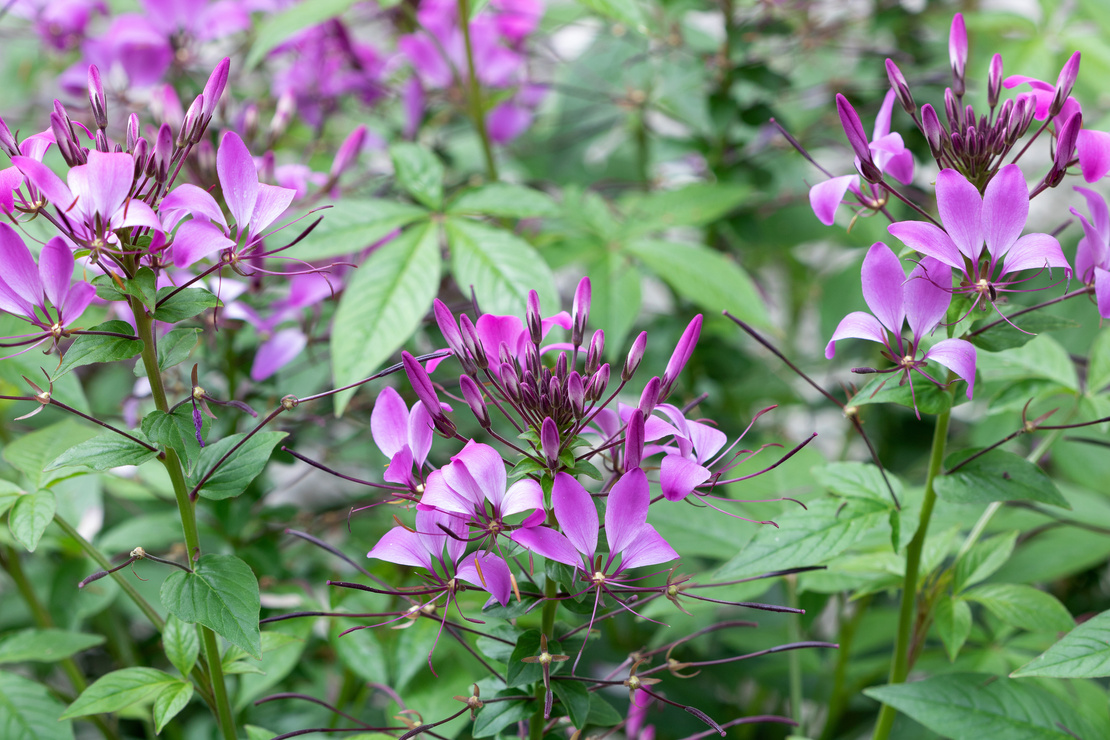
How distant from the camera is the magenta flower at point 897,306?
0.57m

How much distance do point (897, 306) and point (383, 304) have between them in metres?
0.50

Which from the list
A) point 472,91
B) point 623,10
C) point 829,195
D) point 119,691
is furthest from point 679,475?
point 472,91

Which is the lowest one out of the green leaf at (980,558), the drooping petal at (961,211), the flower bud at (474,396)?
the green leaf at (980,558)

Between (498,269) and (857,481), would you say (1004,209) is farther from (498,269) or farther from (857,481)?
(498,269)

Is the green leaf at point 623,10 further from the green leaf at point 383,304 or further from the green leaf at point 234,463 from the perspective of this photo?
the green leaf at point 234,463

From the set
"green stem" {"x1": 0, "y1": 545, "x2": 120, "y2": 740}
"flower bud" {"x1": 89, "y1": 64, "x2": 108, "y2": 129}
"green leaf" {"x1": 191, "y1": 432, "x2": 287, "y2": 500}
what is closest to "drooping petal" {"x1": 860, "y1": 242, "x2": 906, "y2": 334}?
"green leaf" {"x1": 191, "y1": 432, "x2": 287, "y2": 500}

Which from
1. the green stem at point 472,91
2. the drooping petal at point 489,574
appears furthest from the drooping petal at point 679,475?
the green stem at point 472,91

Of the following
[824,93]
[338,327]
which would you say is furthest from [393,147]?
[824,93]

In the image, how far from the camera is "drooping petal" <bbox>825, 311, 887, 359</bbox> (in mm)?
571

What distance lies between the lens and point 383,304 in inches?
34.0

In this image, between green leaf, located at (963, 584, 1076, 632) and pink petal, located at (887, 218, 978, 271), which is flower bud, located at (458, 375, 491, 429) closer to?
pink petal, located at (887, 218, 978, 271)

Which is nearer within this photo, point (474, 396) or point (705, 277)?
point (474, 396)

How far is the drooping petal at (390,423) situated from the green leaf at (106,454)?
0.15 m

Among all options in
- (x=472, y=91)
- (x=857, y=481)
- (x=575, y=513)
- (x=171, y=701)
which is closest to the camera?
(x=575, y=513)
